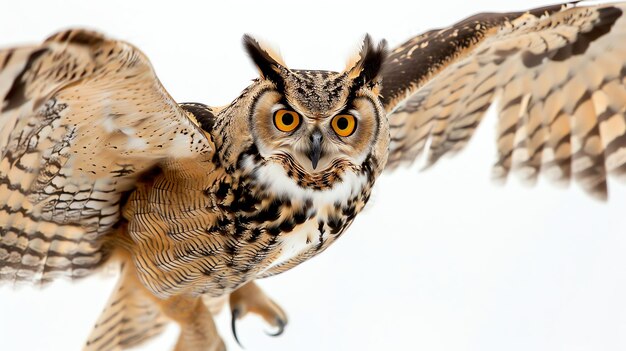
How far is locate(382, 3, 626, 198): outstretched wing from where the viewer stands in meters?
3.54

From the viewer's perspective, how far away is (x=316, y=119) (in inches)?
104

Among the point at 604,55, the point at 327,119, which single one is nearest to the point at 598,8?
the point at 604,55

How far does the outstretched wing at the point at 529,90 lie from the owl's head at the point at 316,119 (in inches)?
29.2

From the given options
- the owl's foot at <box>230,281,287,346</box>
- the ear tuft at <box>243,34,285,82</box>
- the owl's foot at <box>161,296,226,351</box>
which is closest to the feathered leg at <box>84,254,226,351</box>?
the owl's foot at <box>161,296,226,351</box>

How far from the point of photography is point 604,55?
3.76 m

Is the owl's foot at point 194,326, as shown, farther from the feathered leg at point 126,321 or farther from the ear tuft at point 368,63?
the ear tuft at point 368,63

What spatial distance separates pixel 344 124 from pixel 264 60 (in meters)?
0.29

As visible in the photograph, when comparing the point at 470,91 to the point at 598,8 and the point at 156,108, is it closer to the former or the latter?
the point at 598,8

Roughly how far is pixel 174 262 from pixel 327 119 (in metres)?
0.79

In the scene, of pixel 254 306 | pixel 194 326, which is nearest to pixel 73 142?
pixel 194 326

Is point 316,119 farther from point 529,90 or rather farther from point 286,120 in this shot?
point 529,90

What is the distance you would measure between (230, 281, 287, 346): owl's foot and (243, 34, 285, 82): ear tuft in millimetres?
1229

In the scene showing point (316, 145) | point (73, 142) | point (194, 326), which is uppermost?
point (316, 145)

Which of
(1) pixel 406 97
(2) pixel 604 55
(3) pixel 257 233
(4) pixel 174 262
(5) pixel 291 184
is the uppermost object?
(2) pixel 604 55
